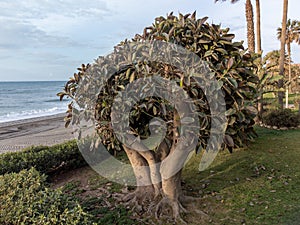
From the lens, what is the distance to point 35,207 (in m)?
2.57

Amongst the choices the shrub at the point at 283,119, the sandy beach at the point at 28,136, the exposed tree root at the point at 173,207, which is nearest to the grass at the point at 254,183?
the exposed tree root at the point at 173,207

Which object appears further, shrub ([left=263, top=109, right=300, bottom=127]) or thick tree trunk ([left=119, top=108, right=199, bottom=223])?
shrub ([left=263, top=109, right=300, bottom=127])

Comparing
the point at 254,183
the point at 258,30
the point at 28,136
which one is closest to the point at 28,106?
the point at 28,136

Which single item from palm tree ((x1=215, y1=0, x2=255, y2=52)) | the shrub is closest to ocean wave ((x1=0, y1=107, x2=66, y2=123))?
palm tree ((x1=215, y1=0, x2=255, y2=52))

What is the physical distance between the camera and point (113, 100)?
306 cm

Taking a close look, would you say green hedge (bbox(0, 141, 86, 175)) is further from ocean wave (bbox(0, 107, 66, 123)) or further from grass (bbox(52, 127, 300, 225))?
ocean wave (bbox(0, 107, 66, 123))

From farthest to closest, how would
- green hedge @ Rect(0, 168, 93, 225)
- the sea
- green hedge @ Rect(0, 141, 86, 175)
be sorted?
the sea
green hedge @ Rect(0, 141, 86, 175)
green hedge @ Rect(0, 168, 93, 225)

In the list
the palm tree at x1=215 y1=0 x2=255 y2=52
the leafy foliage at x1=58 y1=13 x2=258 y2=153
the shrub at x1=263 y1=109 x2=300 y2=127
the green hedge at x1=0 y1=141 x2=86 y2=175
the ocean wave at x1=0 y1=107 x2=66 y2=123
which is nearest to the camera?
the leafy foliage at x1=58 y1=13 x2=258 y2=153

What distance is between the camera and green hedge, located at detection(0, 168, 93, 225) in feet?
7.79

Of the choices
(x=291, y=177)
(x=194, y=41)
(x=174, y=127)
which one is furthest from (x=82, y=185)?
(x=291, y=177)

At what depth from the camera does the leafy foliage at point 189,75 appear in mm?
2854

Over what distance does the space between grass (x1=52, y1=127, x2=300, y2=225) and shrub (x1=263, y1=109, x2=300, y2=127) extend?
3059 millimetres

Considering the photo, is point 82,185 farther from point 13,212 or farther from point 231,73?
point 231,73

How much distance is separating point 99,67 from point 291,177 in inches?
136
